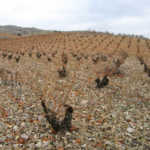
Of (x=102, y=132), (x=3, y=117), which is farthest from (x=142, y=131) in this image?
(x=3, y=117)

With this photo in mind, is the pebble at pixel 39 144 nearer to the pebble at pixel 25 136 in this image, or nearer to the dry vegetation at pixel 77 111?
the dry vegetation at pixel 77 111

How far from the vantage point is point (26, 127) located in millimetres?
4547

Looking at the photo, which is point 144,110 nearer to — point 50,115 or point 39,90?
point 50,115

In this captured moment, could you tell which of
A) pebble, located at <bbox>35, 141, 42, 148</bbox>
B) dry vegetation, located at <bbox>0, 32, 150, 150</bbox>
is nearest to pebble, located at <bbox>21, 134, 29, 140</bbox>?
dry vegetation, located at <bbox>0, 32, 150, 150</bbox>

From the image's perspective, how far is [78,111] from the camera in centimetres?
552

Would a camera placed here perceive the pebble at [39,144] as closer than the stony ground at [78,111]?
Yes

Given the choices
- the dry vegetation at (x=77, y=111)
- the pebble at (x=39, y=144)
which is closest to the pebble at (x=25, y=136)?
the dry vegetation at (x=77, y=111)

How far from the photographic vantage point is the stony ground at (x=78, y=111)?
4.07 m

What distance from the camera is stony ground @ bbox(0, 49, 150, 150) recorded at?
4070 mm

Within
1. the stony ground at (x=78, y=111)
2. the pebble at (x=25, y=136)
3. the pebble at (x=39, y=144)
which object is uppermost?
the stony ground at (x=78, y=111)

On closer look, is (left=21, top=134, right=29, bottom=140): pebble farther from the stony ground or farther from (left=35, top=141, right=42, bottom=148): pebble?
(left=35, top=141, right=42, bottom=148): pebble

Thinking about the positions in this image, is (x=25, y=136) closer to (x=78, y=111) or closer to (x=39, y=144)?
(x=39, y=144)

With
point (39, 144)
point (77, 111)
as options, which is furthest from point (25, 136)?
point (77, 111)

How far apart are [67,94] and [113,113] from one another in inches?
84.9
